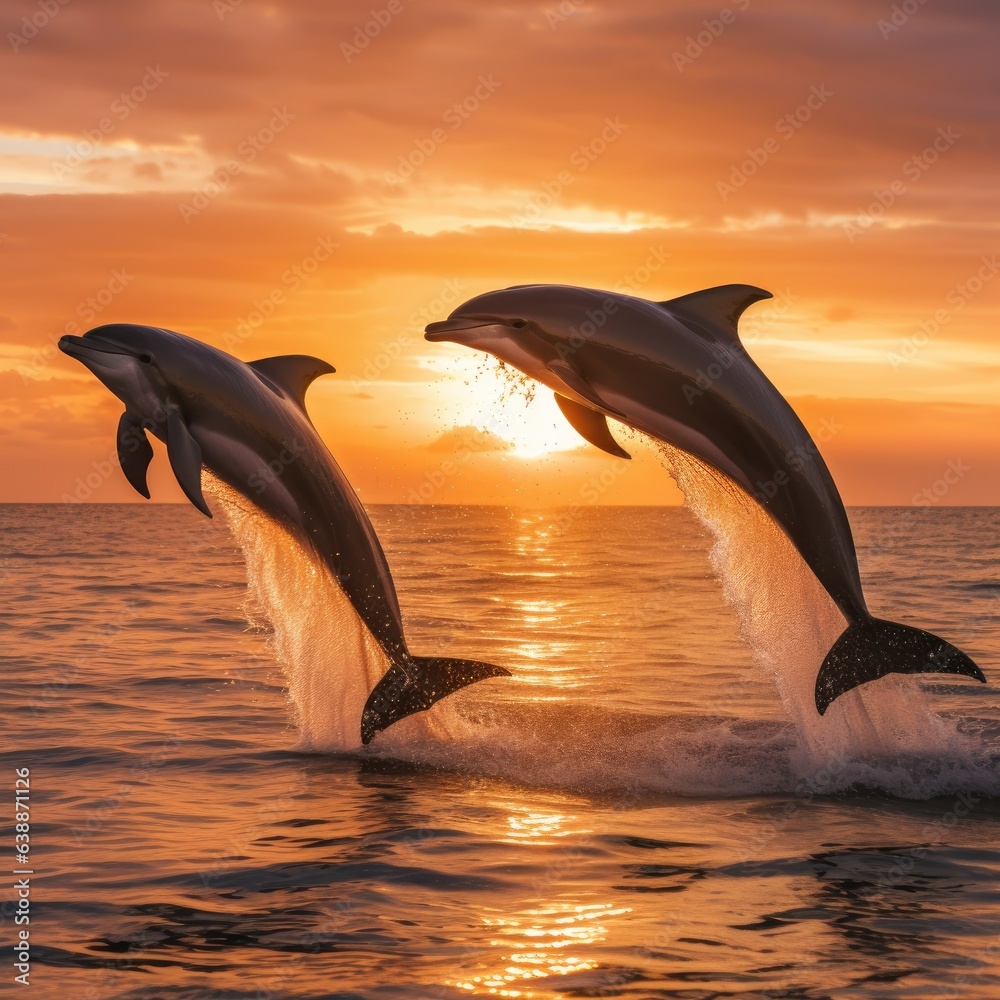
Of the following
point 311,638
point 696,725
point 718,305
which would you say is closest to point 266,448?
point 311,638

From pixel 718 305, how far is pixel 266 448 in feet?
11.8

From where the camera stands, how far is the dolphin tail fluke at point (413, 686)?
10.3m

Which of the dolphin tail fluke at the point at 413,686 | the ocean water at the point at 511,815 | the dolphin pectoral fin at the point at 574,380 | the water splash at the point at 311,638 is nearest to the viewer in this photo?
the ocean water at the point at 511,815

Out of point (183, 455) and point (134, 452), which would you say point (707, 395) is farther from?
point (134, 452)

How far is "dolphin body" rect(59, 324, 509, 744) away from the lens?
9773 millimetres

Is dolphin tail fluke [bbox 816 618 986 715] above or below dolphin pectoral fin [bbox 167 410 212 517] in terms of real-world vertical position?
below

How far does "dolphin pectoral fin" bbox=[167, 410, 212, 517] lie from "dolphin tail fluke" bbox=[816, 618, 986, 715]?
188 inches

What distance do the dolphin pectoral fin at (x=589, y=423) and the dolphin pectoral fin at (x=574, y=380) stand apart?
549mm

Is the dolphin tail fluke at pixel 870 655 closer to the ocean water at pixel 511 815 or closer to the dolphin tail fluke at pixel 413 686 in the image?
the ocean water at pixel 511 815

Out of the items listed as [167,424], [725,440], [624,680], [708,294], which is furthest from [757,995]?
[624,680]

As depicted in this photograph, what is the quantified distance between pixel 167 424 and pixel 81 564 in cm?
3092

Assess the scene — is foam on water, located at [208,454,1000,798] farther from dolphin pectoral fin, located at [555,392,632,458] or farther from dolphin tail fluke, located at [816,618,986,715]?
dolphin tail fluke, located at [816,618,986,715]

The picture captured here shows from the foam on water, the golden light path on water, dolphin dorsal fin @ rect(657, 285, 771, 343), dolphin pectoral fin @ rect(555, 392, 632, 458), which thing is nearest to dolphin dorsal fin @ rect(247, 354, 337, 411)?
the foam on water

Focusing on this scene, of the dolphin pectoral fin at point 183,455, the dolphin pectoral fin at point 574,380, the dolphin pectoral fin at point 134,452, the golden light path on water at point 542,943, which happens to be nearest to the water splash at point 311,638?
the dolphin pectoral fin at point 134,452
